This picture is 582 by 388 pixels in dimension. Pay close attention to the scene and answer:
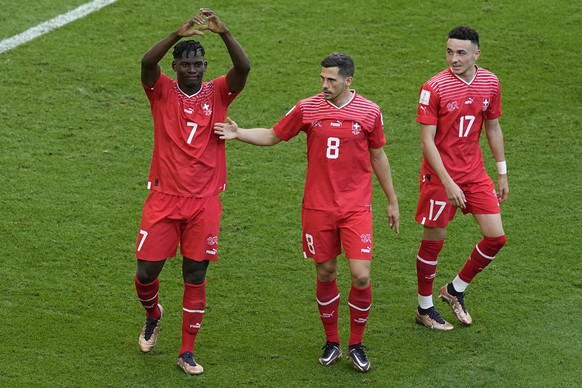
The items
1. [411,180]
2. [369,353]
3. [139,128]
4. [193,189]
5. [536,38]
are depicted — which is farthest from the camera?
[536,38]

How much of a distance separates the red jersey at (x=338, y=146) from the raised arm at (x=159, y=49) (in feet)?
3.25

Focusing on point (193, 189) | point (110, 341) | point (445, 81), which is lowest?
point (110, 341)

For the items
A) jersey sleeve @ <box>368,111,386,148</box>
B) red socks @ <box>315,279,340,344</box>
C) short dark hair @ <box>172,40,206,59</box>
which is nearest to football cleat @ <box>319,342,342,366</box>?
red socks @ <box>315,279,340,344</box>

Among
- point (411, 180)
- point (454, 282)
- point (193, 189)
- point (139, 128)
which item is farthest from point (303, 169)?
point (193, 189)

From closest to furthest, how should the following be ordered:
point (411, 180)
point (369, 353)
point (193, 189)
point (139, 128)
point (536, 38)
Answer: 1. point (193, 189)
2. point (369, 353)
3. point (411, 180)
4. point (139, 128)
5. point (536, 38)

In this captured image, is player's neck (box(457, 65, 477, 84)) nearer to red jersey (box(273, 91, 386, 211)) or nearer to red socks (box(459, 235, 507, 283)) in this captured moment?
red jersey (box(273, 91, 386, 211))

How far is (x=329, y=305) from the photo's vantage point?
8.81 meters

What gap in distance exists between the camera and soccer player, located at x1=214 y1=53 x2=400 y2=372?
8.48m

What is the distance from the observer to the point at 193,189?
8461 mm

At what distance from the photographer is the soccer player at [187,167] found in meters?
8.42

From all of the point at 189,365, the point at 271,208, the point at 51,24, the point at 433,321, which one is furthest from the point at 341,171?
the point at 51,24

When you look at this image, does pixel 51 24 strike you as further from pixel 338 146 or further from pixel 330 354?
pixel 330 354

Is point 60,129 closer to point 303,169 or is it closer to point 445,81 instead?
point 303,169

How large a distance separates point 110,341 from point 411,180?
157 inches
